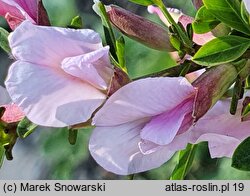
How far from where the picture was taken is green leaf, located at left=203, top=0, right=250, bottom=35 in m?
0.49

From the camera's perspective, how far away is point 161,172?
3.29ft

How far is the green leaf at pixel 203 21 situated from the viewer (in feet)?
1.63

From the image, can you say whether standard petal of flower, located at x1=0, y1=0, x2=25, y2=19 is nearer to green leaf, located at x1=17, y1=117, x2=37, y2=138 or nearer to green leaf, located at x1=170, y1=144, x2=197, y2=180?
green leaf, located at x1=17, y1=117, x2=37, y2=138

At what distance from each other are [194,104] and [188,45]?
0.24ft

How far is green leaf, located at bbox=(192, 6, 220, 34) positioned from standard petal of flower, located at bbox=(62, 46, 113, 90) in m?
0.09

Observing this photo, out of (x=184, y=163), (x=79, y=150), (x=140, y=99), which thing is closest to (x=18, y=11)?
(x=140, y=99)

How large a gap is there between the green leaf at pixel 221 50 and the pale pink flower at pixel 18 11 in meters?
0.13

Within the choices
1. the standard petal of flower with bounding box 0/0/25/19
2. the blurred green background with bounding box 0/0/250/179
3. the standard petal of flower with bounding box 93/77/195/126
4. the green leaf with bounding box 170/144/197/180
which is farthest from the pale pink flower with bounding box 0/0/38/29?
the blurred green background with bounding box 0/0/250/179
